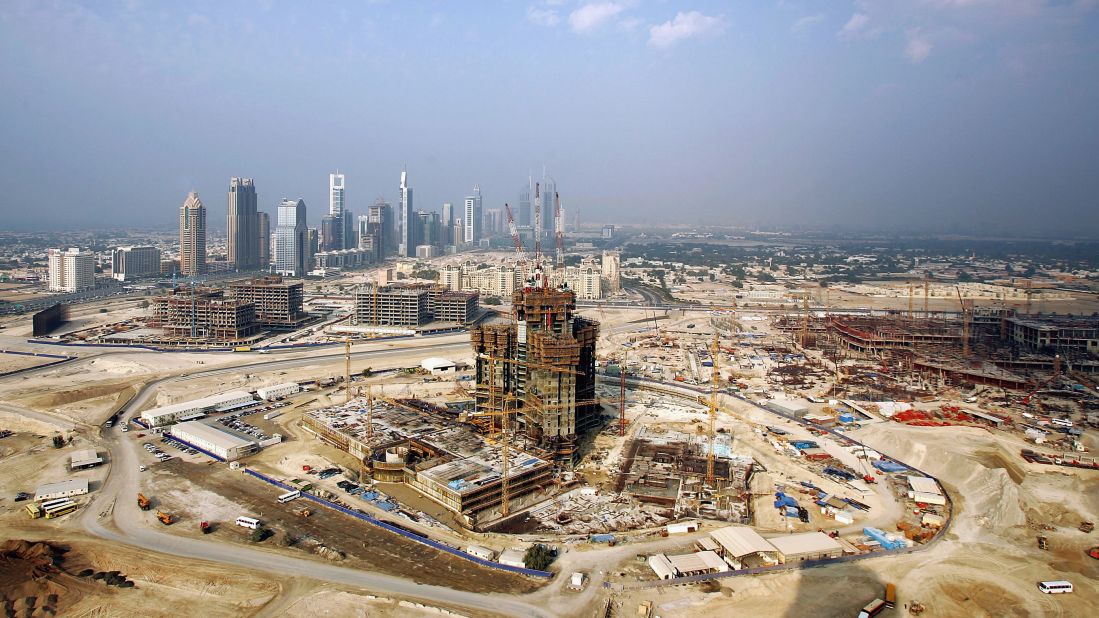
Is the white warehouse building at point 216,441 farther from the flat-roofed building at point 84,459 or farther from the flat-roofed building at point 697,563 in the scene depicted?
the flat-roofed building at point 697,563

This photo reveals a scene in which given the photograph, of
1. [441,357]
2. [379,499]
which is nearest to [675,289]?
[441,357]

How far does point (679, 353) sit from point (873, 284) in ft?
178

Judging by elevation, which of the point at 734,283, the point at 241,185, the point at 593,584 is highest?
the point at 241,185

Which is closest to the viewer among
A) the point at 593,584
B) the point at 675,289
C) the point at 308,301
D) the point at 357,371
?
the point at 593,584

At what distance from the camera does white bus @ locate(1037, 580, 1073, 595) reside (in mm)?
17172

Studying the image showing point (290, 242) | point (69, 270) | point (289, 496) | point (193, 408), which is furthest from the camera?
point (290, 242)

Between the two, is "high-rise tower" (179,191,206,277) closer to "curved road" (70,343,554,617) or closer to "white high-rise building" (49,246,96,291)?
"white high-rise building" (49,246,96,291)

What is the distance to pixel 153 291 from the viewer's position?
265 feet

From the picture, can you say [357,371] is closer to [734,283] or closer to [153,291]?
[153,291]

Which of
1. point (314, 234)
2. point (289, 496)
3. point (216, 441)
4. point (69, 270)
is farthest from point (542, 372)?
point (314, 234)

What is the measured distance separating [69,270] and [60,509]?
6962cm

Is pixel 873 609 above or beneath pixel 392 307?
beneath

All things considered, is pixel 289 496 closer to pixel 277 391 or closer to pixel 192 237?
pixel 277 391

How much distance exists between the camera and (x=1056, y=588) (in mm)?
17188
